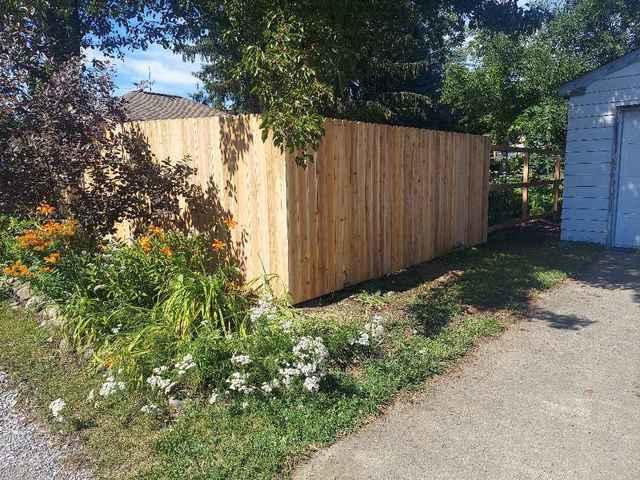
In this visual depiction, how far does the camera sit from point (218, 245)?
16.6ft

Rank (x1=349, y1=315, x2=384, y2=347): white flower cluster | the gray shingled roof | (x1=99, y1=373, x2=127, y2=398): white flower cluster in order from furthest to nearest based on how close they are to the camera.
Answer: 1. the gray shingled roof
2. (x1=349, y1=315, x2=384, y2=347): white flower cluster
3. (x1=99, y1=373, x2=127, y2=398): white flower cluster

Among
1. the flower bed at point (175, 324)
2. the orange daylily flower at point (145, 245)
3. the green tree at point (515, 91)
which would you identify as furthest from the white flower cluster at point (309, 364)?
the green tree at point (515, 91)

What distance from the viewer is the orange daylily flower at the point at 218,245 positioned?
5.07 meters

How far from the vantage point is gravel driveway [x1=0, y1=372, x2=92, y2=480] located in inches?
106

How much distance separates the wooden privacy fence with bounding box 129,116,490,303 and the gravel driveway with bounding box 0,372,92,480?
8.02 feet

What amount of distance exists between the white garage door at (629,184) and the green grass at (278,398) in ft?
10.7

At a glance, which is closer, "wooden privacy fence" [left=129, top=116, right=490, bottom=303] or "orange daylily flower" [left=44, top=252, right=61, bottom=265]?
"orange daylily flower" [left=44, top=252, right=61, bottom=265]

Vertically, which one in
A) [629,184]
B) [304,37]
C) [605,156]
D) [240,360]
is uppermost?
[304,37]

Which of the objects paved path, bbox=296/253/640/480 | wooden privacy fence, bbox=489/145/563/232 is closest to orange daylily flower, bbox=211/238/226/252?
paved path, bbox=296/253/640/480

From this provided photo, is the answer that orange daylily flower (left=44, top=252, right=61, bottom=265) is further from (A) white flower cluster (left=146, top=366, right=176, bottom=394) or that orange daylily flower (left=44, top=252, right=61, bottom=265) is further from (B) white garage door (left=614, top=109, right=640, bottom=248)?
(B) white garage door (left=614, top=109, right=640, bottom=248)

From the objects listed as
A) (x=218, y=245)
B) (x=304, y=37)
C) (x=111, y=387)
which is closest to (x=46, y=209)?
(x=218, y=245)

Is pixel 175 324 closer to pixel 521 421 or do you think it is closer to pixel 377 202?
pixel 521 421

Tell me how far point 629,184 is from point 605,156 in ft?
1.92

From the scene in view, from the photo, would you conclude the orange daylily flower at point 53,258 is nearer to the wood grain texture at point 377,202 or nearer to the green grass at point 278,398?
the green grass at point 278,398
